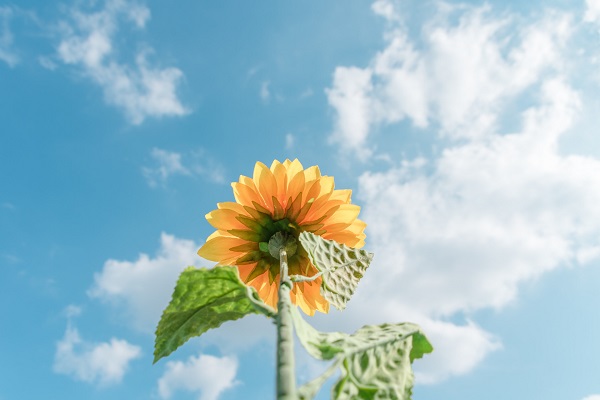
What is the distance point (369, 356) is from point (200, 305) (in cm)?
48

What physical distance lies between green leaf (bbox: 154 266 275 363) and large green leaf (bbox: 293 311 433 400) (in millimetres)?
192

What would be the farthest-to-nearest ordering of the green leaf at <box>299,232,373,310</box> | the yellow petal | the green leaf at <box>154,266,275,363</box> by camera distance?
the yellow petal → the green leaf at <box>299,232,373,310</box> → the green leaf at <box>154,266,275,363</box>

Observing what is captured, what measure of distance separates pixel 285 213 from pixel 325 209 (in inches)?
6.1

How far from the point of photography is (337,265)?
1.58 metres

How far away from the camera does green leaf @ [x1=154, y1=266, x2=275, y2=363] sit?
1.27 meters

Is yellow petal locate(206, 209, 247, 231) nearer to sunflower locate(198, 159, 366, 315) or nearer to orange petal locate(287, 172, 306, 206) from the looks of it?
sunflower locate(198, 159, 366, 315)

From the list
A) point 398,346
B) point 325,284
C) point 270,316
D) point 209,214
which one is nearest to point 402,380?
point 398,346

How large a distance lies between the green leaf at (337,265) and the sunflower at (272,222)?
281 mm

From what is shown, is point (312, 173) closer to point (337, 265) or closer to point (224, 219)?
point (224, 219)

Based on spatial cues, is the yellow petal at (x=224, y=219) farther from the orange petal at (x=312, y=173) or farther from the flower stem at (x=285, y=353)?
the flower stem at (x=285, y=353)

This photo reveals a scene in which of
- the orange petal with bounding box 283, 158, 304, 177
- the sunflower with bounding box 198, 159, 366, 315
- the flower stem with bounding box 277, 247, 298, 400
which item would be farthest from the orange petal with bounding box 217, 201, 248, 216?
the flower stem with bounding box 277, 247, 298, 400

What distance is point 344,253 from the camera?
1.61 m

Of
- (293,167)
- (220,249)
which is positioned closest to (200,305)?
(220,249)

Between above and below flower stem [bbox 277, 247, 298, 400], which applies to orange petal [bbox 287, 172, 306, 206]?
above
